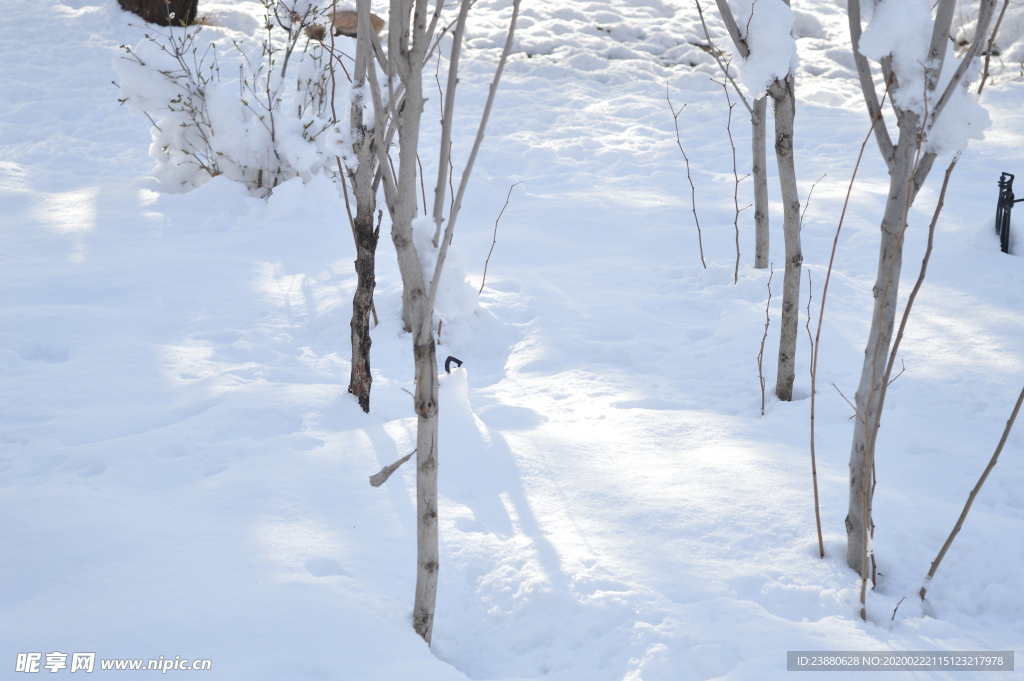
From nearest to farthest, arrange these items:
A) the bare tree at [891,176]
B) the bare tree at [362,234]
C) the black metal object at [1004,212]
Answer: the bare tree at [891,176] → the bare tree at [362,234] → the black metal object at [1004,212]

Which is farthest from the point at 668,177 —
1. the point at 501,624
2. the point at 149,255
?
the point at 501,624

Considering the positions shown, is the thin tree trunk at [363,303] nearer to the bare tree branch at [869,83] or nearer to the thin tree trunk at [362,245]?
the thin tree trunk at [362,245]

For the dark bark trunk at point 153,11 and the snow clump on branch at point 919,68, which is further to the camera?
the dark bark trunk at point 153,11

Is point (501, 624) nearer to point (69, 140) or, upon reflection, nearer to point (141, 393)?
point (141, 393)

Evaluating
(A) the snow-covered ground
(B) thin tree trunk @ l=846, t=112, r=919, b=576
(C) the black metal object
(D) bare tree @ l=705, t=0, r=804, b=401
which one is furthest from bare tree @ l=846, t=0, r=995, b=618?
(C) the black metal object

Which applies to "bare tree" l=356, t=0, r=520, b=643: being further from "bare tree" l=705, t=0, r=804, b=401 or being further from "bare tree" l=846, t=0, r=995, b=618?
"bare tree" l=705, t=0, r=804, b=401

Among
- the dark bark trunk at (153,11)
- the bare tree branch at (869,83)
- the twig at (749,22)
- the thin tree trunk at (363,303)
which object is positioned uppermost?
the dark bark trunk at (153,11)

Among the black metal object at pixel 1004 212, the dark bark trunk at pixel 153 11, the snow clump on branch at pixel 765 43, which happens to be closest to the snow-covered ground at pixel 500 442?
the black metal object at pixel 1004 212

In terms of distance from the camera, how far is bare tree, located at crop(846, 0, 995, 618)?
1523 millimetres

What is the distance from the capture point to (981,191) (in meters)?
5.43

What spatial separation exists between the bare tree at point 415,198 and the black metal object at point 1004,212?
13.4 feet

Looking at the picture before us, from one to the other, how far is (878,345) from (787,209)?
1139 mm

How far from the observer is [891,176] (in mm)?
1562

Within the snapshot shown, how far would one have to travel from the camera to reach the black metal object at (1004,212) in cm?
419
